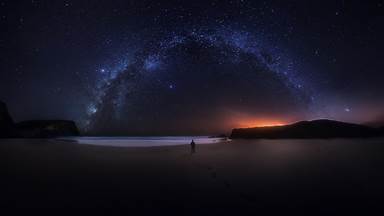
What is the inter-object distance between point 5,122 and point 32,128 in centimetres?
1247

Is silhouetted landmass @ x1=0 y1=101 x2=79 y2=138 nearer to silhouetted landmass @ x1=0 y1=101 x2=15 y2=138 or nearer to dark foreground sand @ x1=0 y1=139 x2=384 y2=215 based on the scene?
silhouetted landmass @ x1=0 y1=101 x2=15 y2=138

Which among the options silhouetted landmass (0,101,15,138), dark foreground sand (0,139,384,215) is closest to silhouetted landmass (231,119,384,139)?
dark foreground sand (0,139,384,215)

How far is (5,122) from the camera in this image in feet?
461

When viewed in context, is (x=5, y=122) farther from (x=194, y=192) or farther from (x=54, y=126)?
(x=194, y=192)

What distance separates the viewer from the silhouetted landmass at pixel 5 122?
12669cm

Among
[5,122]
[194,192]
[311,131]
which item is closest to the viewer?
[194,192]

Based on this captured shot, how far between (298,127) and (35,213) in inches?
4445

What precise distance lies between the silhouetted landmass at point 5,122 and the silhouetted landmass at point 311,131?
94.9 m

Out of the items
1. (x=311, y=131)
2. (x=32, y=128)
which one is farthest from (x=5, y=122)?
(x=311, y=131)

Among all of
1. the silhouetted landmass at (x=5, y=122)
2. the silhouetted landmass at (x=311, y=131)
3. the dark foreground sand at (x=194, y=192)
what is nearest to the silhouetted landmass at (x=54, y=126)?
the silhouetted landmass at (x=5, y=122)

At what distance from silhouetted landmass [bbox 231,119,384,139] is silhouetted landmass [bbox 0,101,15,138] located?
9491cm

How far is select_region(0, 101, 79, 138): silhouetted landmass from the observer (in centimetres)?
12138

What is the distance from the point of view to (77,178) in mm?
14344

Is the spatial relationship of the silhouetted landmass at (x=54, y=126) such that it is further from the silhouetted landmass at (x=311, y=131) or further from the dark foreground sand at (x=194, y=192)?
the dark foreground sand at (x=194, y=192)
